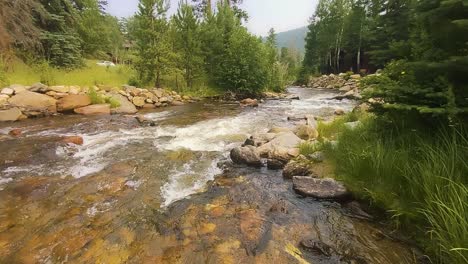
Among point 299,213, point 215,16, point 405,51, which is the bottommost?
point 299,213

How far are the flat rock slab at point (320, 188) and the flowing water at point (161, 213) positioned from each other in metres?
0.12

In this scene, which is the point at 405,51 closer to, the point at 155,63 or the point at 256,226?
the point at 256,226

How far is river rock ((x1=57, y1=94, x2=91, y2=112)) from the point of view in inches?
401

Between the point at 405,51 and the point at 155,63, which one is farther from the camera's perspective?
the point at 155,63

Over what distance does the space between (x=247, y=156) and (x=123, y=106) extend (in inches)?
312

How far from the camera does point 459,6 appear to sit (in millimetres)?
2945

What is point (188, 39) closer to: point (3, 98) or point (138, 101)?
point (138, 101)

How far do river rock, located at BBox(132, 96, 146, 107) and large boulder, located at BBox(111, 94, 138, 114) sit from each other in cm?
38

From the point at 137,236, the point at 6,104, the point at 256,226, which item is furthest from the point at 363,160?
the point at 6,104

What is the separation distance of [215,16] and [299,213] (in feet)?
56.0

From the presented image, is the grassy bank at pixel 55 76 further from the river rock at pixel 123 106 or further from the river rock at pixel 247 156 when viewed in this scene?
the river rock at pixel 247 156

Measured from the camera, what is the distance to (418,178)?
9.77 ft

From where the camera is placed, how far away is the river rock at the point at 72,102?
33.4 feet

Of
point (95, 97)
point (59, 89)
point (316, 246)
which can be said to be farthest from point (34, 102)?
point (316, 246)
